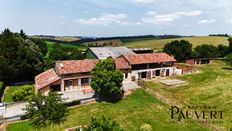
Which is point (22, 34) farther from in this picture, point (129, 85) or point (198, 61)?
point (198, 61)

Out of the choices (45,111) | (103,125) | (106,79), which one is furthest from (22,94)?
(103,125)

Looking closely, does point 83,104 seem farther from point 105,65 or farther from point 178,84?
point 178,84

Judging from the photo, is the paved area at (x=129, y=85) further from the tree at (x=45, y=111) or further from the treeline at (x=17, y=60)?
the treeline at (x=17, y=60)

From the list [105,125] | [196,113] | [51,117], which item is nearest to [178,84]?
[196,113]

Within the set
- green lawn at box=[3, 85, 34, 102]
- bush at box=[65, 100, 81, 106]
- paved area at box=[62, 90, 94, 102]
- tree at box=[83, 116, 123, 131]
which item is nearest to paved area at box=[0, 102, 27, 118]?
green lawn at box=[3, 85, 34, 102]

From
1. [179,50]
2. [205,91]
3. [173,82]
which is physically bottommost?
[205,91]

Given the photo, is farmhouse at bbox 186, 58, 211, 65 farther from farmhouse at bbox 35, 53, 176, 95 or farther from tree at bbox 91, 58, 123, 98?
tree at bbox 91, 58, 123, 98
